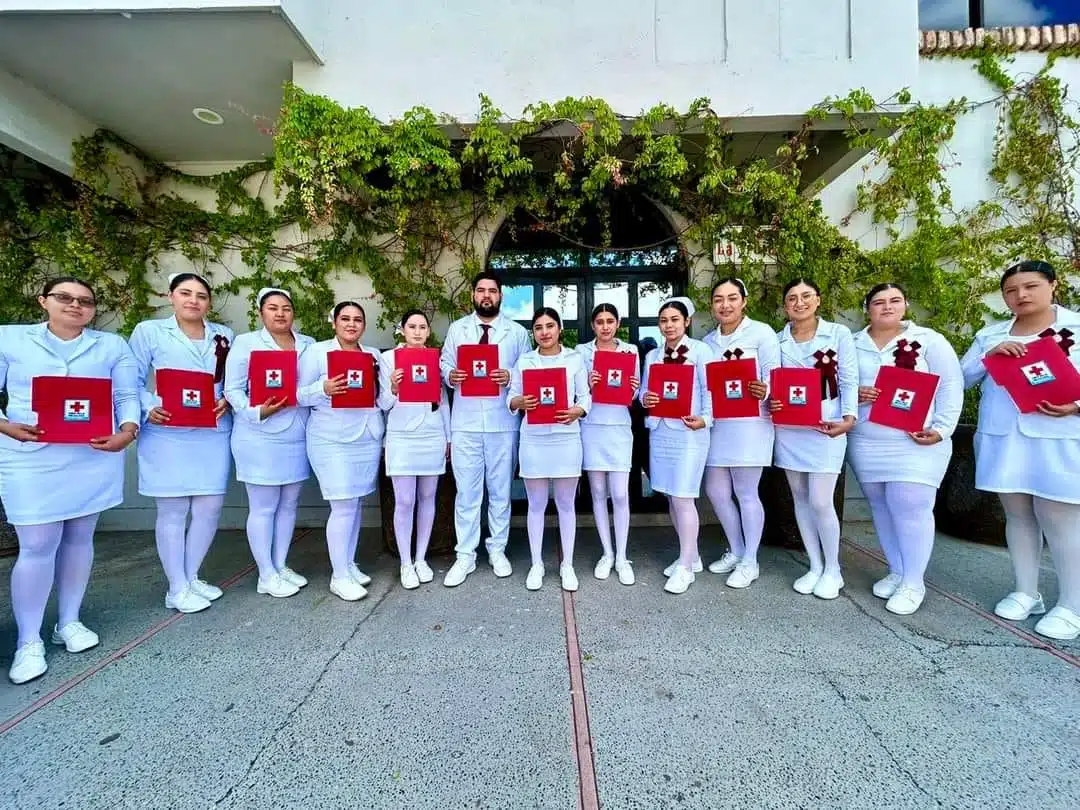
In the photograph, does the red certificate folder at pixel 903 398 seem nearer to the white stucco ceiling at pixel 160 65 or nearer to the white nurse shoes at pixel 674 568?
the white nurse shoes at pixel 674 568

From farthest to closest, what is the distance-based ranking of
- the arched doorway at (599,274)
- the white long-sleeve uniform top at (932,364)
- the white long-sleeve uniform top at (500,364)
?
the arched doorway at (599,274) < the white long-sleeve uniform top at (500,364) < the white long-sleeve uniform top at (932,364)

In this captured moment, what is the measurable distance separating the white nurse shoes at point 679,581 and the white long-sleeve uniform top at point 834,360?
1.38 metres

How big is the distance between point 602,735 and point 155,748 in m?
1.82

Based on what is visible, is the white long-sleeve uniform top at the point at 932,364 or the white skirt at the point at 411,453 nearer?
the white long-sleeve uniform top at the point at 932,364

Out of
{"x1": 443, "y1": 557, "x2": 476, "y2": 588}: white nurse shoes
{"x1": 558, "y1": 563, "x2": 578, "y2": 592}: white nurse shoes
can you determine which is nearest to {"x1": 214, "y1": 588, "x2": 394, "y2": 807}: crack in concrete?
{"x1": 443, "y1": 557, "x2": 476, "y2": 588}: white nurse shoes

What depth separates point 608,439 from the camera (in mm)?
3176

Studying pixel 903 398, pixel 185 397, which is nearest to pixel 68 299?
pixel 185 397

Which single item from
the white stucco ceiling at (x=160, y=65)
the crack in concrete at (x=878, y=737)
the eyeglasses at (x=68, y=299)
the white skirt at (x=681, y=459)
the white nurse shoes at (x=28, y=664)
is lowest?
the crack in concrete at (x=878, y=737)

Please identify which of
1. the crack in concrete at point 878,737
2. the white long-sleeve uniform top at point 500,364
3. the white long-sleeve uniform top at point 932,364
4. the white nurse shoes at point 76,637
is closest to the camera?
the crack in concrete at point 878,737

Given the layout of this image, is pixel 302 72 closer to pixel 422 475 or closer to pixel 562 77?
pixel 562 77

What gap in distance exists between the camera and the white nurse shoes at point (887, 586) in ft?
9.96

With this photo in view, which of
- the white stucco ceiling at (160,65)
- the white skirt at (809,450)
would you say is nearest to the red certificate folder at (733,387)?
the white skirt at (809,450)

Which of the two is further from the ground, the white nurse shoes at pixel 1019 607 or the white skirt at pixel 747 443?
the white skirt at pixel 747 443

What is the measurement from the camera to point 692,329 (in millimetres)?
4930
